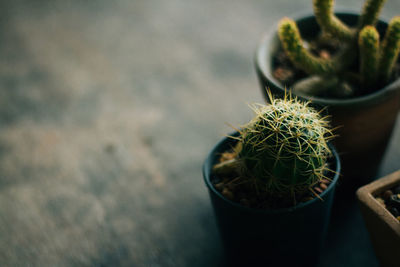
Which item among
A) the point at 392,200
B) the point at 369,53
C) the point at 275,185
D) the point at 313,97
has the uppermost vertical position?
the point at 369,53

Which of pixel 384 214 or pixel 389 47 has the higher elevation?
pixel 389 47

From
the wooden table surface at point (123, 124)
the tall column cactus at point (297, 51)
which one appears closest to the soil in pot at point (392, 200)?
the wooden table surface at point (123, 124)

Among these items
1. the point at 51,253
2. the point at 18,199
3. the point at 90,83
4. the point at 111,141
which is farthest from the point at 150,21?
the point at 51,253

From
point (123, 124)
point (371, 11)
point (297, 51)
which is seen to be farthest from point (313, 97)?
point (123, 124)

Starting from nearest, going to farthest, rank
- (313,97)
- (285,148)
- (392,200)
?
(285,148), (392,200), (313,97)

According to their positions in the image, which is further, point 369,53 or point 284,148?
point 369,53

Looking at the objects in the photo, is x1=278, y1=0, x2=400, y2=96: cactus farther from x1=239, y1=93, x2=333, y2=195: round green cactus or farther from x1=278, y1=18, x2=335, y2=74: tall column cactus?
x1=239, y1=93, x2=333, y2=195: round green cactus

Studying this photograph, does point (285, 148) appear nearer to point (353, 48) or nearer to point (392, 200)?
point (392, 200)
